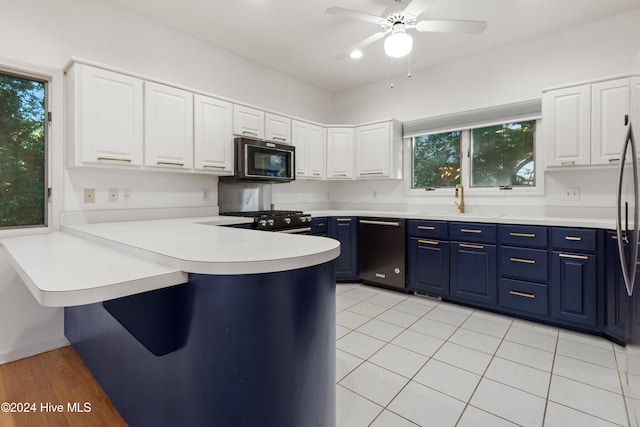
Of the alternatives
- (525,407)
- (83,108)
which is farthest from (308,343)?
(83,108)

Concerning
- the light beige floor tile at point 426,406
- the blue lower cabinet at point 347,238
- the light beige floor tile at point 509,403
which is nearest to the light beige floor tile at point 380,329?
the light beige floor tile at point 426,406

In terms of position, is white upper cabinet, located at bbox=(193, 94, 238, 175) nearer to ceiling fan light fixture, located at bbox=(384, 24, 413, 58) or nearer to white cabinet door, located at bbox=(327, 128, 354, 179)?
white cabinet door, located at bbox=(327, 128, 354, 179)

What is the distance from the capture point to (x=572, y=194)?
3.01m

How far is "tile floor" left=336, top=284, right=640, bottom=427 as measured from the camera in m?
1.57

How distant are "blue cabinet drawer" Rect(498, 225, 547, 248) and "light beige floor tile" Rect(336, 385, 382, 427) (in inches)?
78.5

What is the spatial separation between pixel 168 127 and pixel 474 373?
2973 millimetres

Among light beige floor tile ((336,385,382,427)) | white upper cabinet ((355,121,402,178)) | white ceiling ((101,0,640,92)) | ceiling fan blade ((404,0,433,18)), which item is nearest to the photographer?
light beige floor tile ((336,385,382,427))

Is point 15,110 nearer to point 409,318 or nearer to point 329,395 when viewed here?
point 329,395

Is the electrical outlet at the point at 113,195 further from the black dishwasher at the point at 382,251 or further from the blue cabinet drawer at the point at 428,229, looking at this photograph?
the blue cabinet drawer at the point at 428,229

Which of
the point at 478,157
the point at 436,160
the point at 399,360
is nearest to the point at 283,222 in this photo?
the point at 399,360

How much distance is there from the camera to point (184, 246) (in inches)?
49.3

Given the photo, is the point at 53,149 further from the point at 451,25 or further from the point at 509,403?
the point at 509,403

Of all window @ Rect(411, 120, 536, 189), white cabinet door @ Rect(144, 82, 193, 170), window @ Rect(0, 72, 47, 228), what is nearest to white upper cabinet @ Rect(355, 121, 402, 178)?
window @ Rect(411, 120, 536, 189)

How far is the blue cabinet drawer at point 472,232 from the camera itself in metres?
2.94
